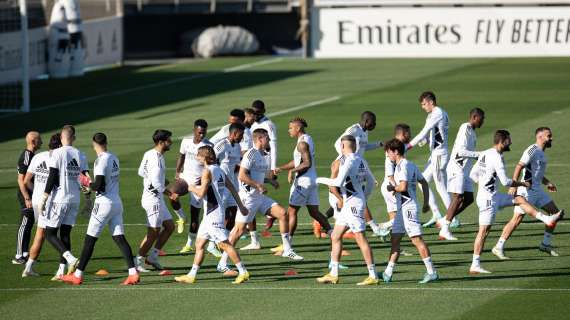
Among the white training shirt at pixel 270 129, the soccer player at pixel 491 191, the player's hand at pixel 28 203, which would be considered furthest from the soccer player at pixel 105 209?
the soccer player at pixel 491 191

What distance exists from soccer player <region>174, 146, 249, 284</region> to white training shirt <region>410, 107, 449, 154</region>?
17.9ft

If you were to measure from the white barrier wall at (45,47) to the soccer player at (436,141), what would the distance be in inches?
952

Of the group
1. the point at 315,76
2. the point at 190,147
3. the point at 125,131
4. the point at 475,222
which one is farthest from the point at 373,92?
the point at 190,147

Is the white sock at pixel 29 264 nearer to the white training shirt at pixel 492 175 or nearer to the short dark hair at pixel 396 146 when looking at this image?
the short dark hair at pixel 396 146

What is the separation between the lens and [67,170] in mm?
18812

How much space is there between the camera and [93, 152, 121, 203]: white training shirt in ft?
59.4

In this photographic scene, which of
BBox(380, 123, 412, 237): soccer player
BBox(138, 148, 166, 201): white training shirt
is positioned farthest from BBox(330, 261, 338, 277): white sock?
BBox(138, 148, 166, 201): white training shirt

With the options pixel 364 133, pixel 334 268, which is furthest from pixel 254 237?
pixel 334 268

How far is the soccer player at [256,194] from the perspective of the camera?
19.5 m

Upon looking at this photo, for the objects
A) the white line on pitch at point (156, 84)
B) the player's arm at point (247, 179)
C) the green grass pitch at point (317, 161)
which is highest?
the player's arm at point (247, 179)

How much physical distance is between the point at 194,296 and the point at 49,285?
2460 mm

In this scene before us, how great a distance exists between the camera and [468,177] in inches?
872

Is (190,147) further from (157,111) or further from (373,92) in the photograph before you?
(373,92)

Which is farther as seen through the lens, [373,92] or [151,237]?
[373,92]
